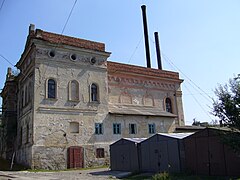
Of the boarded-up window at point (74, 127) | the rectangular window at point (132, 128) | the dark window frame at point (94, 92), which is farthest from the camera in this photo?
the rectangular window at point (132, 128)

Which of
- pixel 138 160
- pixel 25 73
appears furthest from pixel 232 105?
pixel 25 73

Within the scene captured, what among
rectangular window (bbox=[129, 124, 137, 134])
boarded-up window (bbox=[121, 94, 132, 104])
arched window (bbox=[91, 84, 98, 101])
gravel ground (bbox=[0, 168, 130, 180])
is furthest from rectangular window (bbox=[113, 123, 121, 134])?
gravel ground (bbox=[0, 168, 130, 180])

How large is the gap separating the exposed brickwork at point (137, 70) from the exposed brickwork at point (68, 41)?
131 inches

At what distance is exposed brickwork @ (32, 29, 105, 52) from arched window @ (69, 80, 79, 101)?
3972 millimetres

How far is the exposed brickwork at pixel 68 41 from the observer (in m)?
27.5

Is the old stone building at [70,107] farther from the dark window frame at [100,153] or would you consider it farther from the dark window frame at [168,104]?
the dark window frame at [168,104]

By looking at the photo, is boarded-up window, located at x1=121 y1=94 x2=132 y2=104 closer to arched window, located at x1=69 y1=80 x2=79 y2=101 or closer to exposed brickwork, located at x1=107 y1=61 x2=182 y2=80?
exposed brickwork, located at x1=107 y1=61 x2=182 y2=80

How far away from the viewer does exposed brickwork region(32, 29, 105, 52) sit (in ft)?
90.1

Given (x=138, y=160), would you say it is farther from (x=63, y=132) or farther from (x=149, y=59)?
(x=149, y=59)

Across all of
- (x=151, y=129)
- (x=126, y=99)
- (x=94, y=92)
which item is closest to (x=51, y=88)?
(x=94, y=92)

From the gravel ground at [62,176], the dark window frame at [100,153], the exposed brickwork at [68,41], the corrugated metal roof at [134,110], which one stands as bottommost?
the gravel ground at [62,176]

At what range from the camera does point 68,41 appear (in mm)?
28859

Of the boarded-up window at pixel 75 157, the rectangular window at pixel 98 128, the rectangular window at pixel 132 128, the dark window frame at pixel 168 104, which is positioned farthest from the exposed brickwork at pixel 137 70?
the boarded-up window at pixel 75 157

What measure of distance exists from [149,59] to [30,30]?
59.9ft
